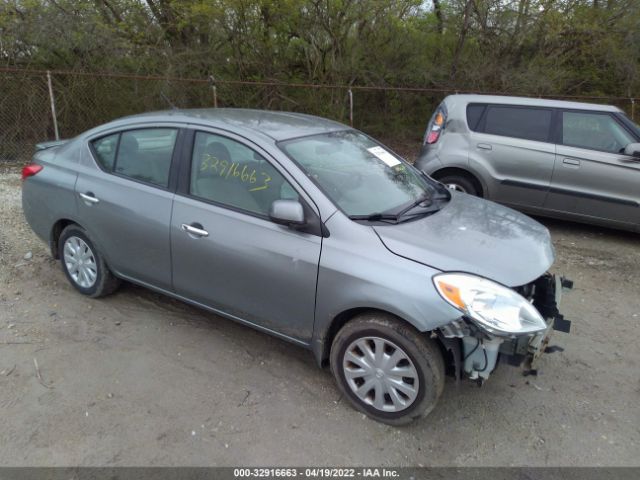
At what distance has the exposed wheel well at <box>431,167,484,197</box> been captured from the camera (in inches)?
251

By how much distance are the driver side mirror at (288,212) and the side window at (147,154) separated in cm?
102

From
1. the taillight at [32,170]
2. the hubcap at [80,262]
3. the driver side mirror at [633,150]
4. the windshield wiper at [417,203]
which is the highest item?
the driver side mirror at [633,150]

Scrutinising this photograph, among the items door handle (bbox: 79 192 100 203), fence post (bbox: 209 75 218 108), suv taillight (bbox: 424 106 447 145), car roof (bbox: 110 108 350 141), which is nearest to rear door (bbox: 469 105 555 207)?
suv taillight (bbox: 424 106 447 145)

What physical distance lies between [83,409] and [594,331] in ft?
11.8

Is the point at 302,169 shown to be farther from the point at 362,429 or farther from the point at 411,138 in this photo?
the point at 411,138

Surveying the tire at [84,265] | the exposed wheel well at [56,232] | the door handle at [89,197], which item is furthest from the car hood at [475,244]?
the exposed wheel well at [56,232]

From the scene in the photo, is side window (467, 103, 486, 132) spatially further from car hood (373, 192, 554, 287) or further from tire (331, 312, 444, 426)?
tire (331, 312, 444, 426)

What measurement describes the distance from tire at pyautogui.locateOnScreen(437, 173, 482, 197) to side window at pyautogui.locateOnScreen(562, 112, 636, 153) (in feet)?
3.73

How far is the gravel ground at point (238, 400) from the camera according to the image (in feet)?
8.57

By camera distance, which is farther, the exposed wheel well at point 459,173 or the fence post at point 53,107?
the fence post at point 53,107

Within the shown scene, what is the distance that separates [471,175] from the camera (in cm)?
641

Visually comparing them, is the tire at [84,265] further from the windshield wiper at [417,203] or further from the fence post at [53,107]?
the fence post at [53,107]

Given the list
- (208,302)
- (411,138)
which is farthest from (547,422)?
(411,138)

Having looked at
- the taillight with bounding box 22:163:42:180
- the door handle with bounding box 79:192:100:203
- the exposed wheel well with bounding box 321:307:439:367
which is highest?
the taillight with bounding box 22:163:42:180
